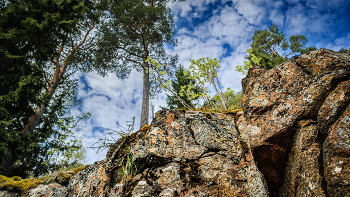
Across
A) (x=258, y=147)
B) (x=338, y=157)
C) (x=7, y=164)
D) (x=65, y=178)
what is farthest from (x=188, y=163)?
(x=7, y=164)

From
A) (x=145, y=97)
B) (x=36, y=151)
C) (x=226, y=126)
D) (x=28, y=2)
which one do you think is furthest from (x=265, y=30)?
(x=36, y=151)

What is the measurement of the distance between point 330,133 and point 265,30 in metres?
22.9

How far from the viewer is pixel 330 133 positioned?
1438 millimetres

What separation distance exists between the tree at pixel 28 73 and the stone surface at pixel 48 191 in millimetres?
3732

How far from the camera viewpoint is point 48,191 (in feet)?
10.6

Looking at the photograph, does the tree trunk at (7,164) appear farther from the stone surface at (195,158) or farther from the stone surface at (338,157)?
the stone surface at (338,157)

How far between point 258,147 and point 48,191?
4.28m

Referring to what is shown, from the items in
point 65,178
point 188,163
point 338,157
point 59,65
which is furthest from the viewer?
point 59,65

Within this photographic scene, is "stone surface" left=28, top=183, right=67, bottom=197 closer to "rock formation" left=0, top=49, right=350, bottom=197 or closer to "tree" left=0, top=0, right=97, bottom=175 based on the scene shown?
"rock formation" left=0, top=49, right=350, bottom=197

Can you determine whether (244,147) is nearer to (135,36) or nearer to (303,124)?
(303,124)

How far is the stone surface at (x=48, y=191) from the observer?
124 inches

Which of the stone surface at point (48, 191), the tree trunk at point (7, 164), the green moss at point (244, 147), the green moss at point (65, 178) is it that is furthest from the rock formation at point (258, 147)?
the tree trunk at point (7, 164)

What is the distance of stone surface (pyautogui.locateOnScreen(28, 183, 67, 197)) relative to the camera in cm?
315

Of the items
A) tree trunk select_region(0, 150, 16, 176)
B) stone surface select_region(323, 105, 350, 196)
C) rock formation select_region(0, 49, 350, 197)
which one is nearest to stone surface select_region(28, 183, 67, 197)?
rock formation select_region(0, 49, 350, 197)
